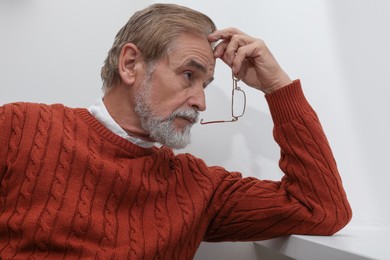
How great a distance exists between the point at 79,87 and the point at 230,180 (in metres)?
0.52

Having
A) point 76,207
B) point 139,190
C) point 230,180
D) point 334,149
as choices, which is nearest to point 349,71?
point 334,149

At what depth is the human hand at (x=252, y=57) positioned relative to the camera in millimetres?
1050

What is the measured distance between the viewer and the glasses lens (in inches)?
50.9

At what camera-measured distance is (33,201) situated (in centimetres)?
84

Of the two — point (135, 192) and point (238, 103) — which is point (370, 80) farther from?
point (135, 192)

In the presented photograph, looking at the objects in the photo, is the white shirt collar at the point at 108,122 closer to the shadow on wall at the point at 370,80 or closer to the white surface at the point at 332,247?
the white surface at the point at 332,247

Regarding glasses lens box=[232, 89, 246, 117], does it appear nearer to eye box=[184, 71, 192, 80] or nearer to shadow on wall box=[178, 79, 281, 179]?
shadow on wall box=[178, 79, 281, 179]

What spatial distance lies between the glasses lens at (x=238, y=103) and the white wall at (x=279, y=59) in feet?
0.10

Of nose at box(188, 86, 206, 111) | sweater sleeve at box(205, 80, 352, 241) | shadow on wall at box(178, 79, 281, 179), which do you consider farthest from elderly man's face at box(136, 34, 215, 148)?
shadow on wall at box(178, 79, 281, 179)

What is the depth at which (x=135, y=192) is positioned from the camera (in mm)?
929

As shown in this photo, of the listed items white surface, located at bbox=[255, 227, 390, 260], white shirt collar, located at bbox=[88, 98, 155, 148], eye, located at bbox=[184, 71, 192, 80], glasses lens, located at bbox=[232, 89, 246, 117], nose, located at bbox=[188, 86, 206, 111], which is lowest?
white surface, located at bbox=[255, 227, 390, 260]

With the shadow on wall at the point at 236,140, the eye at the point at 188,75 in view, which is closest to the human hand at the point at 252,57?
the eye at the point at 188,75

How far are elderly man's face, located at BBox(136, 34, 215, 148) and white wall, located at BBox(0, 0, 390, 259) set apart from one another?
1.03ft

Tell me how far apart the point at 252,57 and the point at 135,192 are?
460 mm
